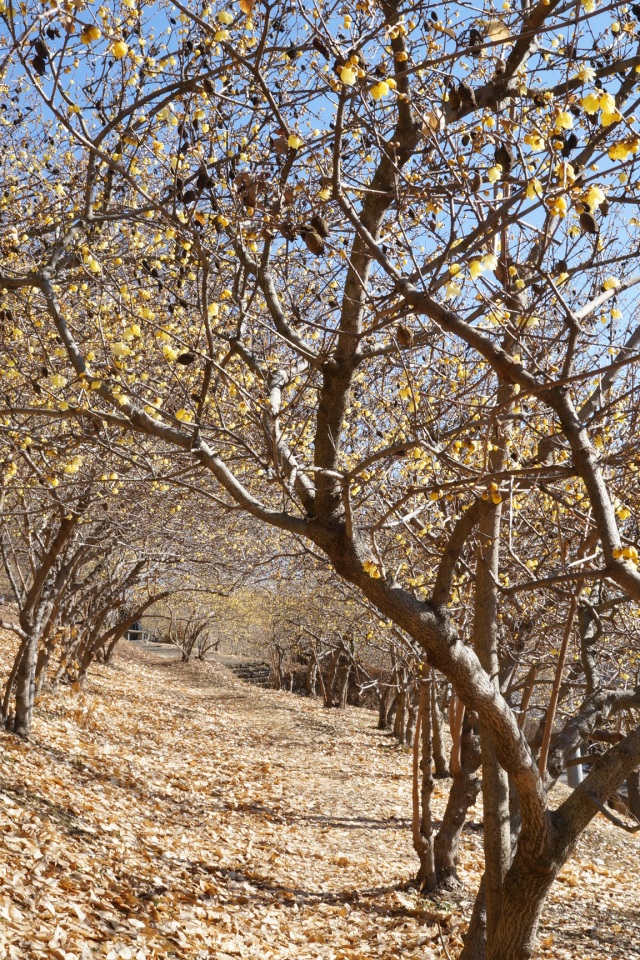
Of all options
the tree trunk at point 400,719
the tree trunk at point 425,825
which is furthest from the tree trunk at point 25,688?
the tree trunk at point 400,719

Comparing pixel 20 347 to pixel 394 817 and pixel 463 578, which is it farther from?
pixel 394 817

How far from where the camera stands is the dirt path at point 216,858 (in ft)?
16.6

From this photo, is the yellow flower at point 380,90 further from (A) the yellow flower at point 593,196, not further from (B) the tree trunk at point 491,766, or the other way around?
(B) the tree trunk at point 491,766

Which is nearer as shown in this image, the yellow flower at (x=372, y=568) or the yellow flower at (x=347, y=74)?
the yellow flower at (x=347, y=74)

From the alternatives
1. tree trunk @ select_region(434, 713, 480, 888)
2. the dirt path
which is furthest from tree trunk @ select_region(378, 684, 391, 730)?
tree trunk @ select_region(434, 713, 480, 888)

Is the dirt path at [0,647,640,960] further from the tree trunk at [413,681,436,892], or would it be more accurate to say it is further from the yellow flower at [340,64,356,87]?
the yellow flower at [340,64,356,87]

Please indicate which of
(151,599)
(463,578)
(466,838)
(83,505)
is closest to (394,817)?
(466,838)

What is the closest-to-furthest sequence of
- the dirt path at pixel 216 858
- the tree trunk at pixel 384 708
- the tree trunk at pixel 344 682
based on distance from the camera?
the dirt path at pixel 216 858 < the tree trunk at pixel 384 708 < the tree trunk at pixel 344 682

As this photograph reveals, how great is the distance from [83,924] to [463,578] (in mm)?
4132

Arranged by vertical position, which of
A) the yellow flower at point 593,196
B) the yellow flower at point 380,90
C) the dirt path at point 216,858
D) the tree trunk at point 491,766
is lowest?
the dirt path at point 216,858

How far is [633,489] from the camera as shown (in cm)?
536

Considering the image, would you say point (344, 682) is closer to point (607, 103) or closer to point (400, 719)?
point (400, 719)

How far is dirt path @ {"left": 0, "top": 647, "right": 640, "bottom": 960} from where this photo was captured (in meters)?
5.06

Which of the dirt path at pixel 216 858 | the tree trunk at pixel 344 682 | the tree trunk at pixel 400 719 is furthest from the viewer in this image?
the tree trunk at pixel 344 682
